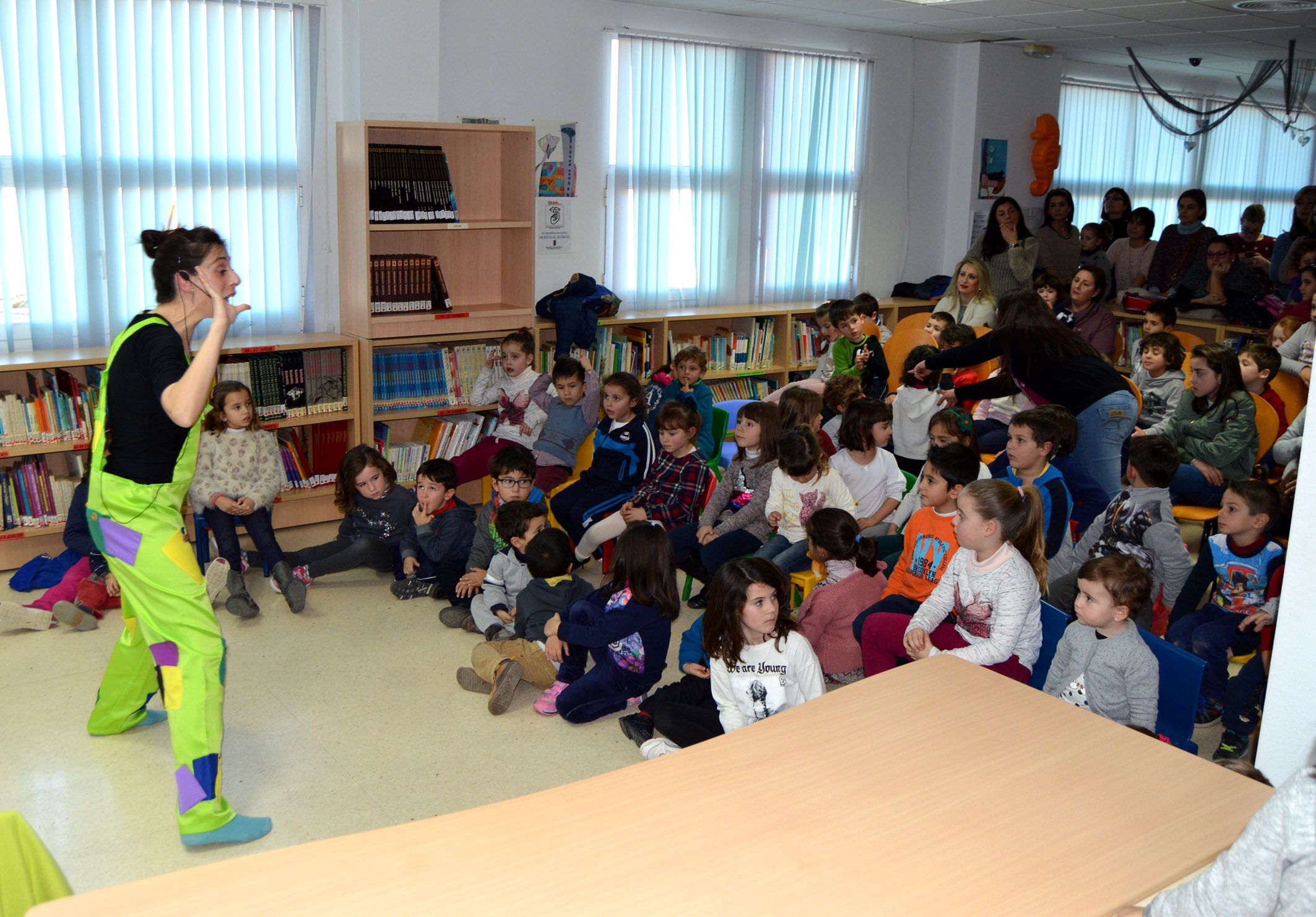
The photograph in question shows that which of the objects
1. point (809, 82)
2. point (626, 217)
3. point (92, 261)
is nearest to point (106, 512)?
point (92, 261)

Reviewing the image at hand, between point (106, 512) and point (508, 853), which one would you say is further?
point (106, 512)

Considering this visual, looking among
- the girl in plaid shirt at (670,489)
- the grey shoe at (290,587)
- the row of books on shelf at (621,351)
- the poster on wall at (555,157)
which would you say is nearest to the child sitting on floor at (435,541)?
the grey shoe at (290,587)

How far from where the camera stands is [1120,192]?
984cm

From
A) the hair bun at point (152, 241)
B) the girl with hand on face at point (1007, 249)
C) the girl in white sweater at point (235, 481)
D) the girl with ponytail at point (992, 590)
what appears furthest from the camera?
the girl with hand on face at point (1007, 249)

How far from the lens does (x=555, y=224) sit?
6.97m

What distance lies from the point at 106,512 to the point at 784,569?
2.48 m

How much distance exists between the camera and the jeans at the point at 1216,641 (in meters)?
3.69

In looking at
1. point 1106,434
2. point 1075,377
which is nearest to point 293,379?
point 1075,377

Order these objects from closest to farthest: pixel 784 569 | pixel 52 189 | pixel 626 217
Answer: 1. pixel 784 569
2. pixel 52 189
3. pixel 626 217

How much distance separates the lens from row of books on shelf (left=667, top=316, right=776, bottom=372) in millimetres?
7504

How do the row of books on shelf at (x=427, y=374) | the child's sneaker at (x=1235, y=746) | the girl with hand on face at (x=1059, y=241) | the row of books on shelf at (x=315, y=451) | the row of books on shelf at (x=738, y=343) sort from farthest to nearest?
1. the girl with hand on face at (x=1059, y=241)
2. the row of books on shelf at (x=738, y=343)
3. the row of books on shelf at (x=427, y=374)
4. the row of books on shelf at (x=315, y=451)
5. the child's sneaker at (x=1235, y=746)

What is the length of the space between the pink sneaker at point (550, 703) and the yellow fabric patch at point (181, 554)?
4.27ft

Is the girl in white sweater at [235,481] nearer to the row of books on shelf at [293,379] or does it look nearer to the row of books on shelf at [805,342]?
the row of books on shelf at [293,379]

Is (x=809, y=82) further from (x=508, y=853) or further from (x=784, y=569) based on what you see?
(x=508, y=853)
